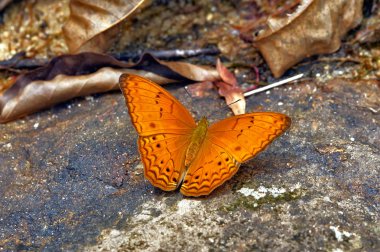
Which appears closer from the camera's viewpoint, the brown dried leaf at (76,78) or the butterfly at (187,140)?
the butterfly at (187,140)

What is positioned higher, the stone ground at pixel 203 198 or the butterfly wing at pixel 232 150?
the butterfly wing at pixel 232 150

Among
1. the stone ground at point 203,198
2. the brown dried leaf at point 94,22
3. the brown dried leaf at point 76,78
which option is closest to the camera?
the stone ground at point 203,198

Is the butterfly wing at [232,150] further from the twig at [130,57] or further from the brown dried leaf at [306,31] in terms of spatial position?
the twig at [130,57]

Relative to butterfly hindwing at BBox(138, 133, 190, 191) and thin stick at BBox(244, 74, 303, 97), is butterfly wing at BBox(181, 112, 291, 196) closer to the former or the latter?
butterfly hindwing at BBox(138, 133, 190, 191)

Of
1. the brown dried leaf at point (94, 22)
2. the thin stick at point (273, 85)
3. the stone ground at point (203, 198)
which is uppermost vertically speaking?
the brown dried leaf at point (94, 22)

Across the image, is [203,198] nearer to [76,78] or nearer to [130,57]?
[76,78]

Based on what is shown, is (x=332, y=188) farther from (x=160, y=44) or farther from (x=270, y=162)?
(x=160, y=44)

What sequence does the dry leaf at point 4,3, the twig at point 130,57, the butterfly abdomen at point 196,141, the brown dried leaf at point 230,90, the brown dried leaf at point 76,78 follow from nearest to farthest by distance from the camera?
the butterfly abdomen at point 196,141, the brown dried leaf at point 230,90, the brown dried leaf at point 76,78, the twig at point 130,57, the dry leaf at point 4,3

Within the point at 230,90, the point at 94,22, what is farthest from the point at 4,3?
the point at 230,90

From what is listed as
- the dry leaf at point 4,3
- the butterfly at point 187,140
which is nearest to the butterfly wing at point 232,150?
the butterfly at point 187,140
